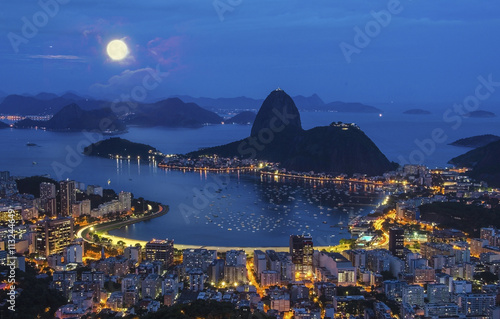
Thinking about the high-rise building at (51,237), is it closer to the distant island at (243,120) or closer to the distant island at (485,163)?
the distant island at (485,163)

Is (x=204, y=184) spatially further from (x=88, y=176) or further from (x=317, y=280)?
(x=317, y=280)

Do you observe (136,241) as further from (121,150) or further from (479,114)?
(479,114)

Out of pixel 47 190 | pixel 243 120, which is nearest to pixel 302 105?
pixel 243 120

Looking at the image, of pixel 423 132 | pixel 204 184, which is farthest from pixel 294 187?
pixel 423 132

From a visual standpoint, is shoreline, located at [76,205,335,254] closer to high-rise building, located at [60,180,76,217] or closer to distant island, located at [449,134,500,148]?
high-rise building, located at [60,180,76,217]

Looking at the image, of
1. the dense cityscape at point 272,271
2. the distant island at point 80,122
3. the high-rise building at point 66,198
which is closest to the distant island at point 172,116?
the distant island at point 80,122

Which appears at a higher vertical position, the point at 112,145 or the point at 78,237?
the point at 112,145
